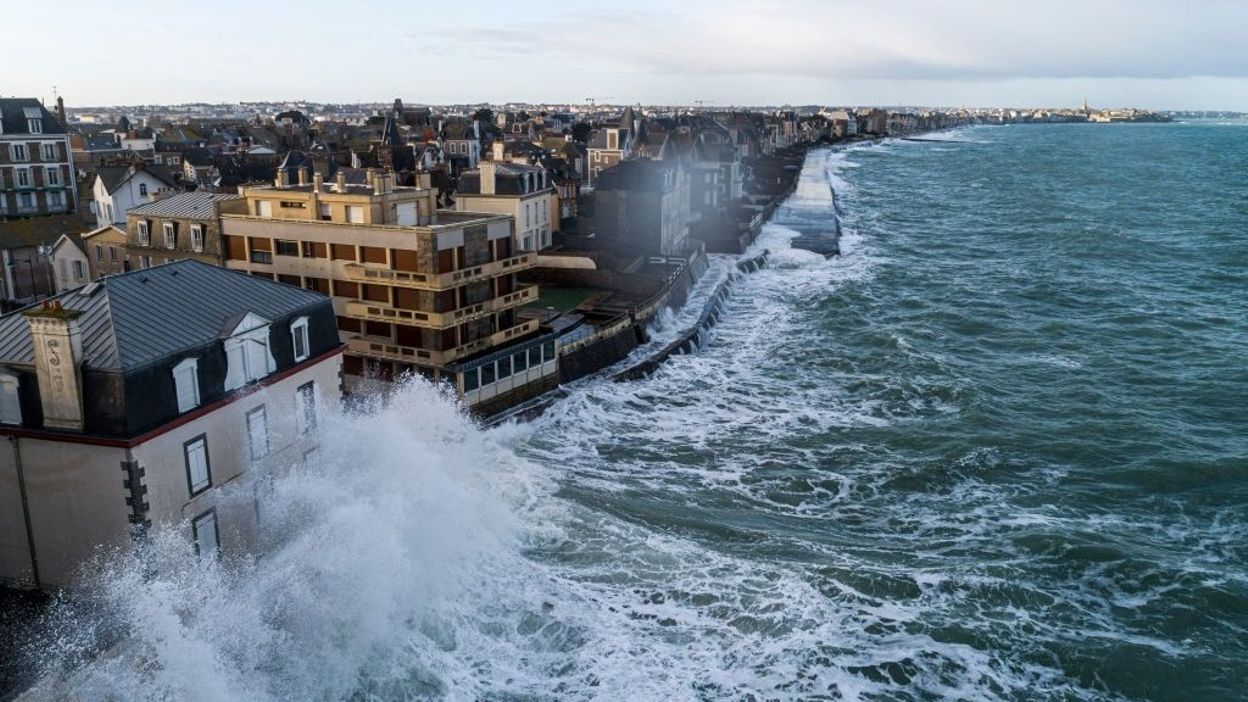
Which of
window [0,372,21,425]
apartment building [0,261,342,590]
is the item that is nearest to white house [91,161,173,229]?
apartment building [0,261,342,590]

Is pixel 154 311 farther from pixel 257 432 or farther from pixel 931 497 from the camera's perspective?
pixel 931 497

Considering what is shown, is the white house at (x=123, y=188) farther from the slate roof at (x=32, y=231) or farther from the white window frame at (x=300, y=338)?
the white window frame at (x=300, y=338)

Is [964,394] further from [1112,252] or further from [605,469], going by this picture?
[1112,252]

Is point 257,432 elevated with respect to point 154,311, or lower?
lower

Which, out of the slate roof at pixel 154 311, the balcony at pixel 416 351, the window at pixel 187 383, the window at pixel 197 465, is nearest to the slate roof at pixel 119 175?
the balcony at pixel 416 351

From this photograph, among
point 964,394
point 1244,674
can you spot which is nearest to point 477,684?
point 1244,674

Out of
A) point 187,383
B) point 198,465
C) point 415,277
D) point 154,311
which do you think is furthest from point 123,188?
point 198,465

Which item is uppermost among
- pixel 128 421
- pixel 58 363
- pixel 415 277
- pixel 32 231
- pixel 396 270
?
pixel 58 363
